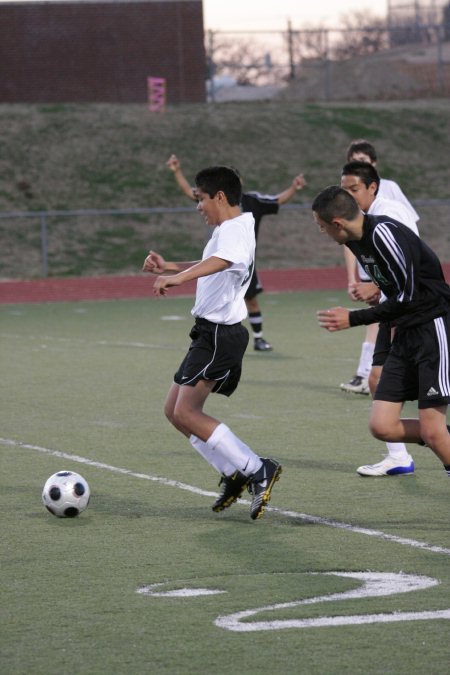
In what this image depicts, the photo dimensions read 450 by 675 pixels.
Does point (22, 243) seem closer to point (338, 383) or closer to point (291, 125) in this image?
point (291, 125)

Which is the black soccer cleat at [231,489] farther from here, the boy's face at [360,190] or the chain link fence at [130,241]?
the chain link fence at [130,241]

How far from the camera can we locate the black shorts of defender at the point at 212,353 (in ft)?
24.1

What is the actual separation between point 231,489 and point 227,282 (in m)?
1.13

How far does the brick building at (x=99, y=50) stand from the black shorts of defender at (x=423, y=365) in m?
34.6

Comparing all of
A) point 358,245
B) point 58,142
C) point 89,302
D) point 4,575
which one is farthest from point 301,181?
point 58,142

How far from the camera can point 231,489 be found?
24.3ft

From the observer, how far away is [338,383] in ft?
43.8

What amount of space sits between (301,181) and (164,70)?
2855 centimetres

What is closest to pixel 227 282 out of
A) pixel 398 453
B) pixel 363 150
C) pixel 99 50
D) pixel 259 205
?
pixel 398 453

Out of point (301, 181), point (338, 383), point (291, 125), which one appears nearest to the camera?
point (338, 383)

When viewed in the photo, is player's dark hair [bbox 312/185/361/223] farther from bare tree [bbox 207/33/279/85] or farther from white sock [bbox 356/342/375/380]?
bare tree [bbox 207/33/279/85]

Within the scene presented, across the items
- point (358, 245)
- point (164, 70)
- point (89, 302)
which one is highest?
point (164, 70)

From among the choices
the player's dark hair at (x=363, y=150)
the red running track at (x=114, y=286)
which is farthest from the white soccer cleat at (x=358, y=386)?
the red running track at (x=114, y=286)

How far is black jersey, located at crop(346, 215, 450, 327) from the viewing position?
6.71m
